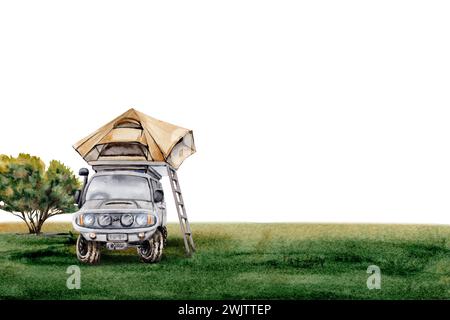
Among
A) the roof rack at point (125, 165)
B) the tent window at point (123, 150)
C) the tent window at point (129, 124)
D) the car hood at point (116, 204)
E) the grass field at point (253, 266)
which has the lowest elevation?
the grass field at point (253, 266)

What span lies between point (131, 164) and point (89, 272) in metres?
3.08

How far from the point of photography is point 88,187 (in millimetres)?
18469

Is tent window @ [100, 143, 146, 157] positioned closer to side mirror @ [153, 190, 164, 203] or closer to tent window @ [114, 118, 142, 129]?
tent window @ [114, 118, 142, 129]

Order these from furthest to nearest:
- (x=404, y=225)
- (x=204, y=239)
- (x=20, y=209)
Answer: (x=20, y=209) < (x=404, y=225) < (x=204, y=239)

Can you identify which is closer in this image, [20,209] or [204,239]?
[204,239]

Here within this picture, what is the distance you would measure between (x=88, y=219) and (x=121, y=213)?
2.73ft

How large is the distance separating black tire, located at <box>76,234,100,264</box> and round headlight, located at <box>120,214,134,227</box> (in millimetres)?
963

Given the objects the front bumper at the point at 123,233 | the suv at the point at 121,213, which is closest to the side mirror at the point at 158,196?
the suv at the point at 121,213

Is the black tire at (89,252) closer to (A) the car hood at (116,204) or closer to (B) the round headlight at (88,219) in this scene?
(B) the round headlight at (88,219)

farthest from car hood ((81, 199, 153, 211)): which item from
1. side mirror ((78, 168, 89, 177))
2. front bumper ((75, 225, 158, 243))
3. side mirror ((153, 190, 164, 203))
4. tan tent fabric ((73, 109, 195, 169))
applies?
tan tent fabric ((73, 109, 195, 169))

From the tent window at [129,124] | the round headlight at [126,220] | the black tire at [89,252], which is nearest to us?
the round headlight at [126,220]

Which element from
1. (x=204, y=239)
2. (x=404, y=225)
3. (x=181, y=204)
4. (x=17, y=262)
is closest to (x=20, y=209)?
(x=17, y=262)

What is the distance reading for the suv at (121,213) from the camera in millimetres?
16984
